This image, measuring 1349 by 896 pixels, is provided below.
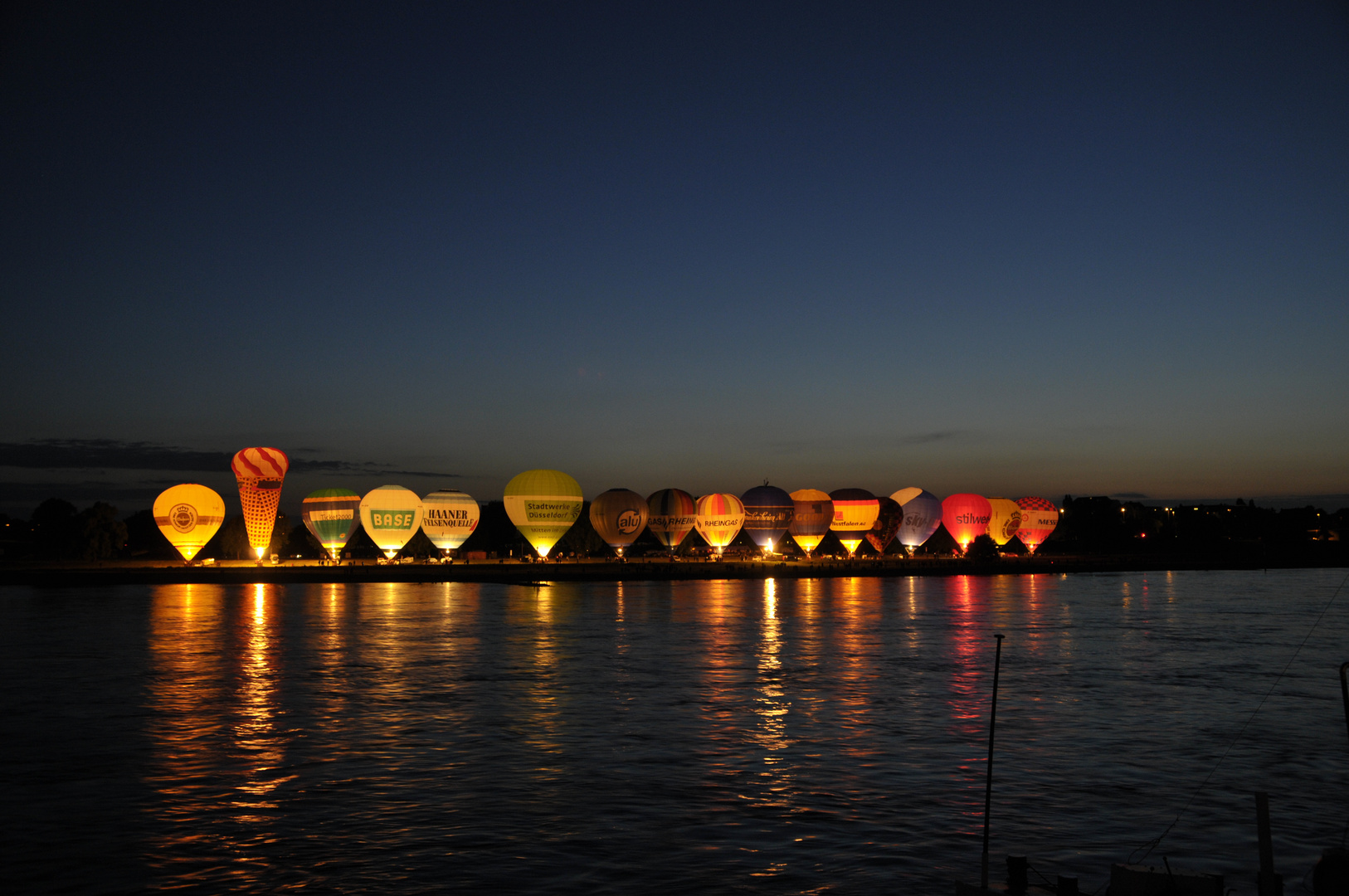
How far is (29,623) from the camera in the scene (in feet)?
166

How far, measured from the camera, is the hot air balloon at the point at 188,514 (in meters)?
98.1

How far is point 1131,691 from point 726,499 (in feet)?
264

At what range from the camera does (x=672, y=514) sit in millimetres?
110750

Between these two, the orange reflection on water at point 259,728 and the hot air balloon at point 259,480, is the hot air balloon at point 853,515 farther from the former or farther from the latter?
the orange reflection on water at point 259,728

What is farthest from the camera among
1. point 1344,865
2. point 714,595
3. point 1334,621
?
point 714,595

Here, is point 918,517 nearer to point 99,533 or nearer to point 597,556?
point 597,556

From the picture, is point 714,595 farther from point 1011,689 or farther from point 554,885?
point 554,885

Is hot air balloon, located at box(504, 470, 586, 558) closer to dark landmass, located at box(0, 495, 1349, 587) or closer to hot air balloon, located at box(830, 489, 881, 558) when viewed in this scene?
dark landmass, located at box(0, 495, 1349, 587)

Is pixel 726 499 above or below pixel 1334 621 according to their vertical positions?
above

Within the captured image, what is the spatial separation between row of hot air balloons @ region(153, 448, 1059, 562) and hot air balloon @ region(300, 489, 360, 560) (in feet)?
0.32

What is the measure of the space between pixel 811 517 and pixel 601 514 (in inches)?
871

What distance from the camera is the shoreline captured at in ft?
275

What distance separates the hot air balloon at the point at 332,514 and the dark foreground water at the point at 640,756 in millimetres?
53785

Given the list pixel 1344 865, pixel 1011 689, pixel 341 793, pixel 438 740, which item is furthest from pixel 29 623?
pixel 1344 865
